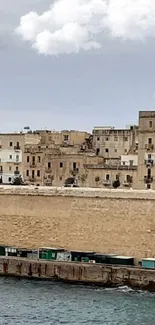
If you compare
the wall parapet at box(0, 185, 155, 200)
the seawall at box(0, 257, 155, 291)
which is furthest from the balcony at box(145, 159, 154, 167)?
the seawall at box(0, 257, 155, 291)

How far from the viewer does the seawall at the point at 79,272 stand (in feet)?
111

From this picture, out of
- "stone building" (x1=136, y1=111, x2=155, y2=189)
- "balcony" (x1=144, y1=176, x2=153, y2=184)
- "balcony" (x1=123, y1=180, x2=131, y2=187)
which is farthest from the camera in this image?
"balcony" (x1=123, y1=180, x2=131, y2=187)

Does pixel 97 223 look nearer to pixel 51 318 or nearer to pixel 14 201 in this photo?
pixel 14 201

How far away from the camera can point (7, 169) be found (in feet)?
185

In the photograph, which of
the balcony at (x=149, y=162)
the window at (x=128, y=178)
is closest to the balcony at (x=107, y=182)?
the window at (x=128, y=178)

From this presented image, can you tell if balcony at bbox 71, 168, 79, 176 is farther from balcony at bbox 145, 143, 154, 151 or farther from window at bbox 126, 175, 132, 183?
balcony at bbox 145, 143, 154, 151

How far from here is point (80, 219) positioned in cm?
3828

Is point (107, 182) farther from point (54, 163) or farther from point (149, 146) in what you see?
point (149, 146)

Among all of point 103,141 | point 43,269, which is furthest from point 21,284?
point 103,141

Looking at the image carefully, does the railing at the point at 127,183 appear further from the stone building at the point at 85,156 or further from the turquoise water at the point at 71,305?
the turquoise water at the point at 71,305

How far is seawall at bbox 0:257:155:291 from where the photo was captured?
3378 centimetres

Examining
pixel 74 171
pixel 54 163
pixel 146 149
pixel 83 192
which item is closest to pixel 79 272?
pixel 83 192

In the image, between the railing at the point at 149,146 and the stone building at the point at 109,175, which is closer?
the railing at the point at 149,146

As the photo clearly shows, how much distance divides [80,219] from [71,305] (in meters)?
8.60
